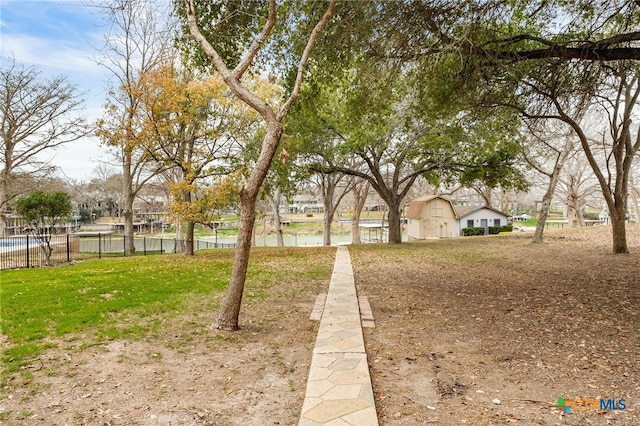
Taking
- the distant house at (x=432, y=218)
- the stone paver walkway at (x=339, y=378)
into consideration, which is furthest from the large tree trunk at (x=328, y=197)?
the stone paver walkway at (x=339, y=378)

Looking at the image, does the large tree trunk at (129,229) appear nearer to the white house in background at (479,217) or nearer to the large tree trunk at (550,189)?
the large tree trunk at (550,189)

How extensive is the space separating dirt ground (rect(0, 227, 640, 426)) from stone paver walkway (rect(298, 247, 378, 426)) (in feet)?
0.38

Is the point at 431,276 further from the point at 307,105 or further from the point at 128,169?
the point at 128,169

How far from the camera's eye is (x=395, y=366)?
3.75 metres

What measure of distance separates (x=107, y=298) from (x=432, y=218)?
2613 centimetres

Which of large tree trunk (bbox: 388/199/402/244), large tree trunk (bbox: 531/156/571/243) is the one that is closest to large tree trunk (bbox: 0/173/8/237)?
large tree trunk (bbox: 388/199/402/244)

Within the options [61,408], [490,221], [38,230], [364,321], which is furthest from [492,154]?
[490,221]

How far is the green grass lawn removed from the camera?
181 inches

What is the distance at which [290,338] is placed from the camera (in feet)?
15.3

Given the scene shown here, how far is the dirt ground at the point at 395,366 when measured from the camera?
2832mm

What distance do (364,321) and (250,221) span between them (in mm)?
2184

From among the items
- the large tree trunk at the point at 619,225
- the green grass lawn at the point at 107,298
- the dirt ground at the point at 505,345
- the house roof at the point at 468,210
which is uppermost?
→ the house roof at the point at 468,210

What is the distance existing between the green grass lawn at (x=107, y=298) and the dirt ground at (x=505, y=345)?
114 inches

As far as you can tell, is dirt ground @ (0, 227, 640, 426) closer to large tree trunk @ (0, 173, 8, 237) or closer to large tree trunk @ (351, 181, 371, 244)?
large tree trunk @ (0, 173, 8, 237)
